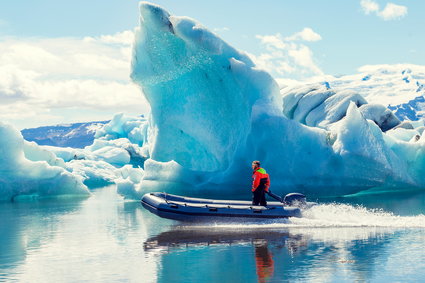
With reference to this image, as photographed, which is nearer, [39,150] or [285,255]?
[285,255]

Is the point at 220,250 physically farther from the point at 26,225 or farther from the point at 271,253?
the point at 26,225

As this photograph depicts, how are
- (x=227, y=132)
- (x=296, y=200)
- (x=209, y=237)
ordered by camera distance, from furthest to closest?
1. (x=227, y=132)
2. (x=296, y=200)
3. (x=209, y=237)

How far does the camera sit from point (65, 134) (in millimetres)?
114375

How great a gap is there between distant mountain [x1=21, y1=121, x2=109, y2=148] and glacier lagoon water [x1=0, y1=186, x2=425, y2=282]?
3713 inches

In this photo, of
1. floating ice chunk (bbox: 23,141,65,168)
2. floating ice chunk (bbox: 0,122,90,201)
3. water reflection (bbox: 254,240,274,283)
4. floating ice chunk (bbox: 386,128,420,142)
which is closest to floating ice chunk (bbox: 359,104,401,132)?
floating ice chunk (bbox: 386,128,420,142)

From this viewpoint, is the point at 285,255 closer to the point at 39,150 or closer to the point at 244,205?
the point at 244,205

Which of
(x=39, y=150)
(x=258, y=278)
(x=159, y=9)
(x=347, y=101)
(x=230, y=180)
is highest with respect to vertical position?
(x=159, y=9)

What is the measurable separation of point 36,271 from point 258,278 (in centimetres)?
308

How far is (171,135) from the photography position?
63.6 feet

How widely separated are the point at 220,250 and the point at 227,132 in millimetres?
9772

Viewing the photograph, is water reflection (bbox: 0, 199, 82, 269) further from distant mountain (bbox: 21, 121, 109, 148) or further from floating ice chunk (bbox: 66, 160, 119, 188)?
distant mountain (bbox: 21, 121, 109, 148)

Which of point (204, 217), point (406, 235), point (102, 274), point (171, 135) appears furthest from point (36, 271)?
point (171, 135)

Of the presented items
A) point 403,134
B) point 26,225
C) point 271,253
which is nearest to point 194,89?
point 26,225

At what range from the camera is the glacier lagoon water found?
22.9 feet
